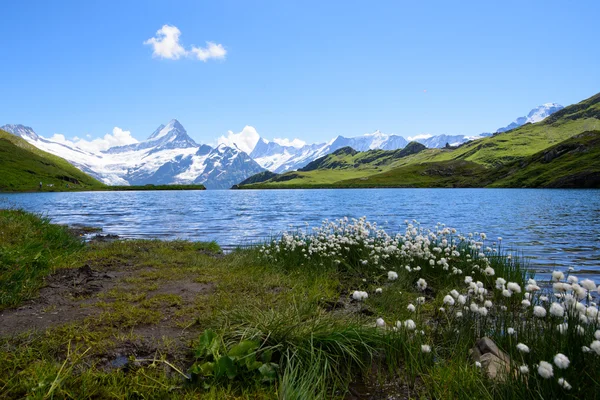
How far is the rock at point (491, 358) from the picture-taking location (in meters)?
4.53

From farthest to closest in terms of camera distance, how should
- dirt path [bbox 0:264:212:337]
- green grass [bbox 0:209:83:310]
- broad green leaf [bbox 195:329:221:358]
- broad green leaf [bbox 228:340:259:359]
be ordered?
green grass [bbox 0:209:83:310] < dirt path [bbox 0:264:212:337] < broad green leaf [bbox 195:329:221:358] < broad green leaf [bbox 228:340:259:359]

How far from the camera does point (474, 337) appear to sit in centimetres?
609

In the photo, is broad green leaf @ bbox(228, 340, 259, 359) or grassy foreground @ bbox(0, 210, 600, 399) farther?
broad green leaf @ bbox(228, 340, 259, 359)

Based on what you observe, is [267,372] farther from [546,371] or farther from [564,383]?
[564,383]

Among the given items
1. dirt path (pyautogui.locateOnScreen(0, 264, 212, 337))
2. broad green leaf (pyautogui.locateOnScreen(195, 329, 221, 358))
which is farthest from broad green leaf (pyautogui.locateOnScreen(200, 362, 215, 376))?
dirt path (pyautogui.locateOnScreen(0, 264, 212, 337))

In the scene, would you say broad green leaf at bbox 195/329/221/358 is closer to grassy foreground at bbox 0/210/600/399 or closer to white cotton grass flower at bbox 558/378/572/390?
grassy foreground at bbox 0/210/600/399

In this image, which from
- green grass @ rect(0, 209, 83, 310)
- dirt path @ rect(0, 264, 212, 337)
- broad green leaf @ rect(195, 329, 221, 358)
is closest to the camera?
broad green leaf @ rect(195, 329, 221, 358)

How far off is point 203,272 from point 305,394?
7.63 m

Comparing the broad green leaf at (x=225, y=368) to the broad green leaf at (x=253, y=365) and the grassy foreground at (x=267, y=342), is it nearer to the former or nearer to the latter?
the grassy foreground at (x=267, y=342)

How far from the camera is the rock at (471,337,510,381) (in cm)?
453

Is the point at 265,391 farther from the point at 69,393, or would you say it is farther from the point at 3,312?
the point at 3,312

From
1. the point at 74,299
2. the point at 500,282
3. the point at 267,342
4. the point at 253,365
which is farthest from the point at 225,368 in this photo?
the point at 74,299

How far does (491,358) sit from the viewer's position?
16.4 feet

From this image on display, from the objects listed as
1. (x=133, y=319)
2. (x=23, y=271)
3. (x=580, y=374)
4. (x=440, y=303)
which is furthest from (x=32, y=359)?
(x=440, y=303)
